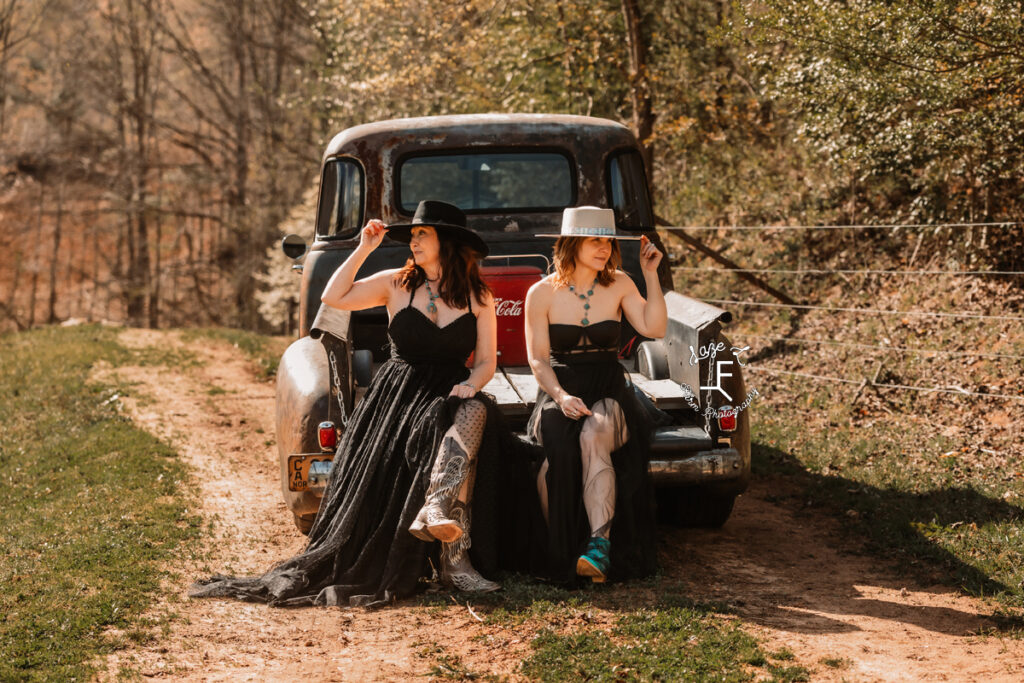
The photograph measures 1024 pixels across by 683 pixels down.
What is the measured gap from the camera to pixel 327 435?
549 cm

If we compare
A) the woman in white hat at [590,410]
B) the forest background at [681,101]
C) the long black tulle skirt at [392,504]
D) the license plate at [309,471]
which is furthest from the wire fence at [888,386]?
the license plate at [309,471]

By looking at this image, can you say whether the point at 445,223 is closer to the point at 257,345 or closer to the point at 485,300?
the point at 485,300

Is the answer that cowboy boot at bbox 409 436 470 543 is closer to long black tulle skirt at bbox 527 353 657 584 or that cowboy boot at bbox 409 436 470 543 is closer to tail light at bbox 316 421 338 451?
long black tulle skirt at bbox 527 353 657 584

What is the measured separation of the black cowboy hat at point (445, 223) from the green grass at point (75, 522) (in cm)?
227

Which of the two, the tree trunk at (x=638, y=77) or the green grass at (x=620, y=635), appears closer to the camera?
the green grass at (x=620, y=635)

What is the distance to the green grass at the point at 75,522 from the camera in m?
4.56

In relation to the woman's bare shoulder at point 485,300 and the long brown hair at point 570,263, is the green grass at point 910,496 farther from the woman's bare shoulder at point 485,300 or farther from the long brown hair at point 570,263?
the woman's bare shoulder at point 485,300

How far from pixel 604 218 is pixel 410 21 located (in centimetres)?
1288

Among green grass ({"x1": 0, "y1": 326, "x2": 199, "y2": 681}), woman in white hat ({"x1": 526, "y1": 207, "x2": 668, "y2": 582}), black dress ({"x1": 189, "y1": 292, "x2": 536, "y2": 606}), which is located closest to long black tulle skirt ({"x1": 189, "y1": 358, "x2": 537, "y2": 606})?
black dress ({"x1": 189, "y1": 292, "x2": 536, "y2": 606})

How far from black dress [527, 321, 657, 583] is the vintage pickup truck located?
0.84 ft

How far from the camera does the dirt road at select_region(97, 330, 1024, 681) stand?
13.9ft

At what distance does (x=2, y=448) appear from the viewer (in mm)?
9227

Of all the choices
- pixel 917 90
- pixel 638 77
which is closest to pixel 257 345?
pixel 638 77

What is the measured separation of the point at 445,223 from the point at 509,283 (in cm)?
147
